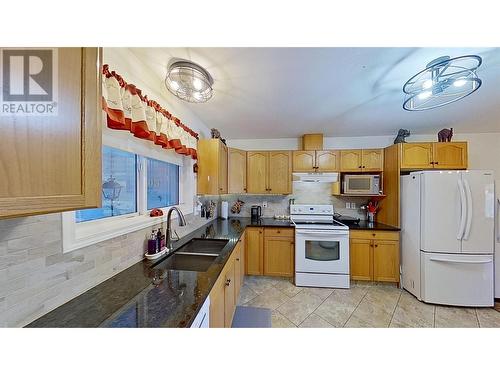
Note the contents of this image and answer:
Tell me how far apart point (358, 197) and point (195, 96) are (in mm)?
3094

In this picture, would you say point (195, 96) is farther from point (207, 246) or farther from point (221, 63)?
point (207, 246)

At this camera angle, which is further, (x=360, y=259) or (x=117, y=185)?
(x=360, y=259)

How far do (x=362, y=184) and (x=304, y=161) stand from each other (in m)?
0.97

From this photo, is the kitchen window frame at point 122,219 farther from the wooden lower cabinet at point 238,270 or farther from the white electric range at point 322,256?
the white electric range at point 322,256

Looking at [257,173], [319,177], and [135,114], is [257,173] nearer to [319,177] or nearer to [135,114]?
[319,177]

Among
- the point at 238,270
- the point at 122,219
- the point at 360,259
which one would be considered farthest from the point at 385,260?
the point at 122,219

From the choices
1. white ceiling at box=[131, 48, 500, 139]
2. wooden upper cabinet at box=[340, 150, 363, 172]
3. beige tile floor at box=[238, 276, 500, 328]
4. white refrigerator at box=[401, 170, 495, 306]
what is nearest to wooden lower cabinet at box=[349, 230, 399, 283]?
beige tile floor at box=[238, 276, 500, 328]

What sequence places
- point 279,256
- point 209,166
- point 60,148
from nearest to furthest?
point 60,148, point 209,166, point 279,256

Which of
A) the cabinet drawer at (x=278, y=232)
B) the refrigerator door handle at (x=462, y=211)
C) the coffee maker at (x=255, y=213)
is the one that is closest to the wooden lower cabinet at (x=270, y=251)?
the cabinet drawer at (x=278, y=232)

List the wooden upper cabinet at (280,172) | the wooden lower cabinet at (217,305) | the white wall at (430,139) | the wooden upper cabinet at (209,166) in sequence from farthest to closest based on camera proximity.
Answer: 1. the wooden upper cabinet at (280,172)
2. the white wall at (430,139)
3. the wooden upper cabinet at (209,166)
4. the wooden lower cabinet at (217,305)

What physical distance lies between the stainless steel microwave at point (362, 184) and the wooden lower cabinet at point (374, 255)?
628mm

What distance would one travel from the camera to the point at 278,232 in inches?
114

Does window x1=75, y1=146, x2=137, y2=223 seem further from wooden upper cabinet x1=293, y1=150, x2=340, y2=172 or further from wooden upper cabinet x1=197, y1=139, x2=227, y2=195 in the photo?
wooden upper cabinet x1=293, y1=150, x2=340, y2=172

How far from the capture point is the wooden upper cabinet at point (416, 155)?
259cm
